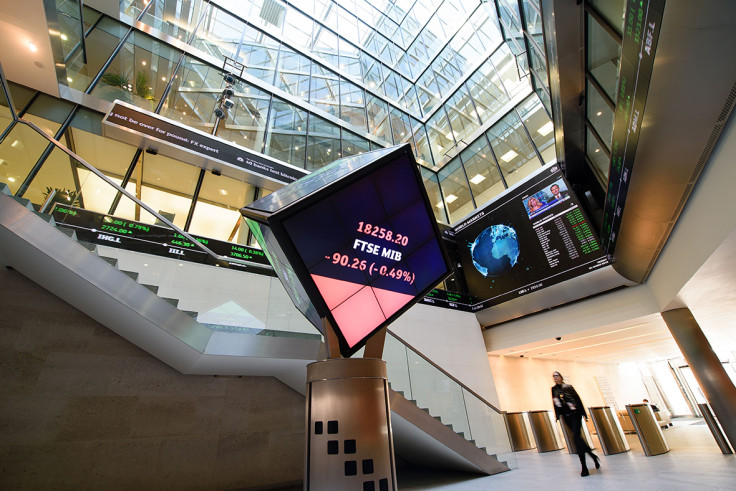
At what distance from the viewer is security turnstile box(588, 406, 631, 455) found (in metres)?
7.50

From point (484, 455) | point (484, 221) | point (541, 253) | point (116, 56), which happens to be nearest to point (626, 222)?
point (541, 253)

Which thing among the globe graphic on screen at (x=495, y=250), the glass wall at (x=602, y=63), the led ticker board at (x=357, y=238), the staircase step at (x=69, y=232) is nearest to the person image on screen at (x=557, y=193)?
the globe graphic on screen at (x=495, y=250)

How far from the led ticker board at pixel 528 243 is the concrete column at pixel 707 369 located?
2.07 m

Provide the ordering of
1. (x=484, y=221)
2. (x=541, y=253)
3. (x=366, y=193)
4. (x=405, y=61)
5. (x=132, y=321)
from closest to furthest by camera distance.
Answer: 1. (x=366, y=193)
2. (x=132, y=321)
3. (x=541, y=253)
4. (x=484, y=221)
5. (x=405, y=61)

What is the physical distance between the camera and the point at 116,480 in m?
4.68

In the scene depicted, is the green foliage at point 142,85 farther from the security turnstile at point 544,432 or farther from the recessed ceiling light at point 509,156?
the security turnstile at point 544,432

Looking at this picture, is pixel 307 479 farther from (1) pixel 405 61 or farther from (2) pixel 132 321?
(1) pixel 405 61

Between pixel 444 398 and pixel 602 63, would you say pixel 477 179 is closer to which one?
pixel 602 63

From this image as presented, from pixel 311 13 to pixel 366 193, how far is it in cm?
2246

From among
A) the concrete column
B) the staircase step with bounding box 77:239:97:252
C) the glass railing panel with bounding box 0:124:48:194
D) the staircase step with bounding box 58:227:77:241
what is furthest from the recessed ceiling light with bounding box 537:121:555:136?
the glass railing panel with bounding box 0:124:48:194

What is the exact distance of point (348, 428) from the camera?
242 centimetres

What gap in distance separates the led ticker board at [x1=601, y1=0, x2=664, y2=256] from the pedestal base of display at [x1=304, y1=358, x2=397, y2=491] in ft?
13.8

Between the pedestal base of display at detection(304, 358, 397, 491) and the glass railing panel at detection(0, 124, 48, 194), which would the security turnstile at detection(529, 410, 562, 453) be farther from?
the glass railing panel at detection(0, 124, 48, 194)

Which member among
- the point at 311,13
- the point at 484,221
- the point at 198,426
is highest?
the point at 311,13
